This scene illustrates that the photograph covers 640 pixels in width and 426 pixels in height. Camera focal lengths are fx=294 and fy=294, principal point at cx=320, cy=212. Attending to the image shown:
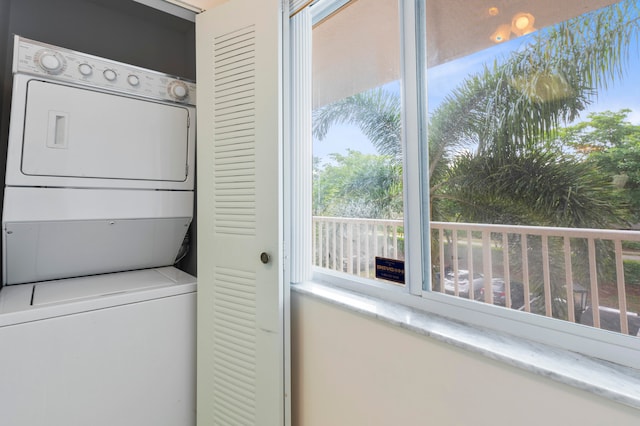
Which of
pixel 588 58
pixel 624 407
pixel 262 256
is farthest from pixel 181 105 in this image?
pixel 624 407

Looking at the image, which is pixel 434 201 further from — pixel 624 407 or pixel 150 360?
pixel 150 360

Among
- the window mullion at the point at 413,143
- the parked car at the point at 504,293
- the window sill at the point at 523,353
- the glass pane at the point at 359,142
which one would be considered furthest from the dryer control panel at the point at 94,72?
the parked car at the point at 504,293

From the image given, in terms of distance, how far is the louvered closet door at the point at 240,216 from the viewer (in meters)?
1.34

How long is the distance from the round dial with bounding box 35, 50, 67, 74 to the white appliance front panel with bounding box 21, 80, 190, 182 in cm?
7

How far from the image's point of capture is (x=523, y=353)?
0.83 m

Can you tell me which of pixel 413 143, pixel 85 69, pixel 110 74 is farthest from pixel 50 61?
pixel 413 143

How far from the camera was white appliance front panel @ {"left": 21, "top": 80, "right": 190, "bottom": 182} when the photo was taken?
51.7 inches

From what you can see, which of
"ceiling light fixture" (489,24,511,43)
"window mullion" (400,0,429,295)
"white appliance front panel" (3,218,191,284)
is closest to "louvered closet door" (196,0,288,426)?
"white appliance front panel" (3,218,191,284)

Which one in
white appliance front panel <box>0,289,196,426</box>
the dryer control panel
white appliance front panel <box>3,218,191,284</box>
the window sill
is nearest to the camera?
the window sill

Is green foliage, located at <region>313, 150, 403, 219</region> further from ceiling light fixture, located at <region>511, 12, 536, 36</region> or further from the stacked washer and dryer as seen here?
the stacked washer and dryer

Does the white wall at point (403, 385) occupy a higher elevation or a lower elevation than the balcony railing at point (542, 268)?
lower

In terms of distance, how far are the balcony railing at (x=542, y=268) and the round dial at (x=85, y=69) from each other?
162 cm

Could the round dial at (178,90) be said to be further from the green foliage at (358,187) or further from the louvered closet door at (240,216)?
the green foliage at (358,187)

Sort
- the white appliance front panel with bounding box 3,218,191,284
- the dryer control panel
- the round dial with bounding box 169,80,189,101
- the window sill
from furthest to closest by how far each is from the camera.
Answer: the round dial with bounding box 169,80,189,101
the white appliance front panel with bounding box 3,218,191,284
the dryer control panel
the window sill
